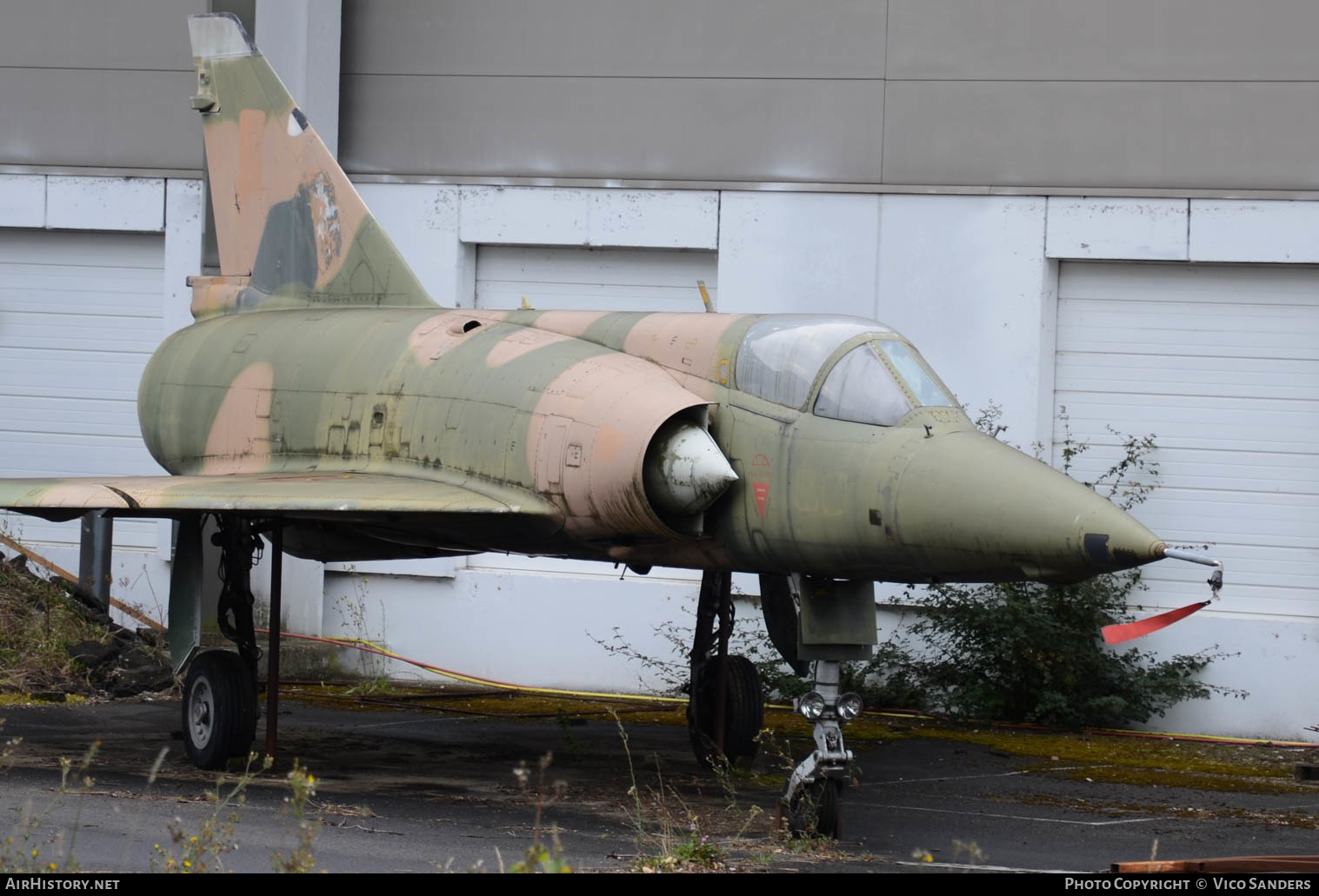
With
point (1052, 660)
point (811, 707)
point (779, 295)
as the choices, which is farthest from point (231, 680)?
point (1052, 660)

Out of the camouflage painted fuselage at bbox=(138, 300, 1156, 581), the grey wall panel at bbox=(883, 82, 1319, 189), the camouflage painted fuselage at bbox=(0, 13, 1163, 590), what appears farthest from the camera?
the grey wall panel at bbox=(883, 82, 1319, 189)

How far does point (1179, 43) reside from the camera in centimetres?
1330

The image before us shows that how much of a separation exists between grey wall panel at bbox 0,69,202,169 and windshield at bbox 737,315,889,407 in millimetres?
8665

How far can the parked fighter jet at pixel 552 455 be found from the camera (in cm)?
772

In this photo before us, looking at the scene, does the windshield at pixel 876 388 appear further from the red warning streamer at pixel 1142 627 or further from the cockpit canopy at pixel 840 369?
the red warning streamer at pixel 1142 627

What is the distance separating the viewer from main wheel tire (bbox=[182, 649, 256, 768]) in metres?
9.84

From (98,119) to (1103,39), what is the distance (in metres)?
9.62

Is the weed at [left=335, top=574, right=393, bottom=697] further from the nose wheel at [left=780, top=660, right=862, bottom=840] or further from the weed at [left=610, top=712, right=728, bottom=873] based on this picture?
the nose wheel at [left=780, top=660, right=862, bottom=840]

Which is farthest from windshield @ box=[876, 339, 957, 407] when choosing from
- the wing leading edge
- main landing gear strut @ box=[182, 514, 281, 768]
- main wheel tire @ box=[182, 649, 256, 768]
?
main wheel tire @ box=[182, 649, 256, 768]

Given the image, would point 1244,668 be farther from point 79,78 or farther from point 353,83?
point 79,78

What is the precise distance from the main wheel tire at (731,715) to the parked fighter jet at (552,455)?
2cm

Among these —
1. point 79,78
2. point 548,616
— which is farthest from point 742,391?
point 79,78

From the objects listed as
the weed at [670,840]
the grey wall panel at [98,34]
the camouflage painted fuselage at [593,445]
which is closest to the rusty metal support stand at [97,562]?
the camouflage painted fuselage at [593,445]

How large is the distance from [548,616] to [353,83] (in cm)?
545
